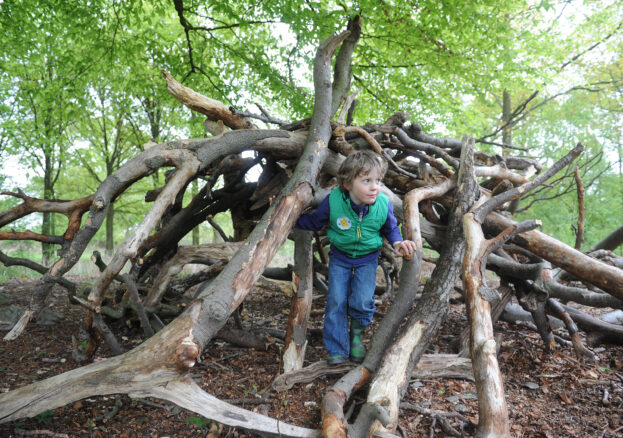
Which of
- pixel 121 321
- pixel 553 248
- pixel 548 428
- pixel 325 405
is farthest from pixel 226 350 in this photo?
pixel 553 248

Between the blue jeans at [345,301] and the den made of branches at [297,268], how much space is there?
0.23m

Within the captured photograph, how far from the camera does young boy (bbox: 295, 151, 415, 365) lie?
2812 millimetres

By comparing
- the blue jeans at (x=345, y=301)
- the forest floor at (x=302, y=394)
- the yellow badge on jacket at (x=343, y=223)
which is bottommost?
the forest floor at (x=302, y=394)

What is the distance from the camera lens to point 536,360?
10.8ft

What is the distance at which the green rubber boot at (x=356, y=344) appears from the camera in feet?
9.33

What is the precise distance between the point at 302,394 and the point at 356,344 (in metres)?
0.54

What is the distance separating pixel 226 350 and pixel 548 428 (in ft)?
8.01

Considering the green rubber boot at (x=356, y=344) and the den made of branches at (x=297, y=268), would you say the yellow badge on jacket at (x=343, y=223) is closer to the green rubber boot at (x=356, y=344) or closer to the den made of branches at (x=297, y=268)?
the den made of branches at (x=297, y=268)

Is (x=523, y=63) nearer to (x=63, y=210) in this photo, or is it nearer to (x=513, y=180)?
(x=513, y=180)

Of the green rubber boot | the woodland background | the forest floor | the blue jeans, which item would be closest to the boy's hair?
the blue jeans

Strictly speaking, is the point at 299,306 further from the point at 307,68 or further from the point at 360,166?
the point at 307,68

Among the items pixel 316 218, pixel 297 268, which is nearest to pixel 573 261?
pixel 316 218

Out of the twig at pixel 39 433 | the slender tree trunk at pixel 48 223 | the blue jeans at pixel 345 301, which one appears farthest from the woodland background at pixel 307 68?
the twig at pixel 39 433

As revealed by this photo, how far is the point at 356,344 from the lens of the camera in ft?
9.44
